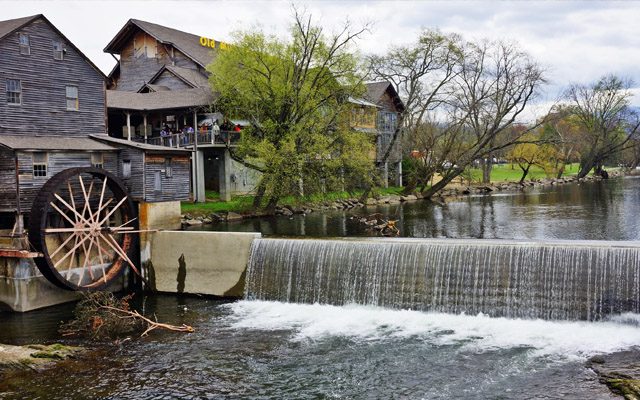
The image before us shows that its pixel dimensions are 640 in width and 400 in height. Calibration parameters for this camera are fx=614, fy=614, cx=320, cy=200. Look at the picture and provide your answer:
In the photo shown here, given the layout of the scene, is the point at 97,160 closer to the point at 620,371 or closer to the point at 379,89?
the point at 620,371

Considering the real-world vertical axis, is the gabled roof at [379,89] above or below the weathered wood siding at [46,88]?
above

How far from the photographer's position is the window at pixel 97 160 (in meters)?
23.4

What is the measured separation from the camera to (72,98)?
79.6 feet

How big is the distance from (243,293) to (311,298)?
2505 mm

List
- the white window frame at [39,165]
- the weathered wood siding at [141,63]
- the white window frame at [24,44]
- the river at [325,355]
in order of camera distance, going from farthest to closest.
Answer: the weathered wood siding at [141,63], the white window frame at [24,44], the white window frame at [39,165], the river at [325,355]

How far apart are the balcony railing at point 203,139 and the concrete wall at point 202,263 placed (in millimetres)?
16343

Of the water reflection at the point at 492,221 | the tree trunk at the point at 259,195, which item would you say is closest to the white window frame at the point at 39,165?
the water reflection at the point at 492,221

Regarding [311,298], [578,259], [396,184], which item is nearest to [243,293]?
[311,298]

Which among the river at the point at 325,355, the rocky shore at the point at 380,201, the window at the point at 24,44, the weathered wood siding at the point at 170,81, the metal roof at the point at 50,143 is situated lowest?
the river at the point at 325,355

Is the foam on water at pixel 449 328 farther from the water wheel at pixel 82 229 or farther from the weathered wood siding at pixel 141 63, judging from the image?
the weathered wood siding at pixel 141 63

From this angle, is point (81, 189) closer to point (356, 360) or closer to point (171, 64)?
point (356, 360)

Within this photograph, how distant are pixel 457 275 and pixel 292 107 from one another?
21.1m

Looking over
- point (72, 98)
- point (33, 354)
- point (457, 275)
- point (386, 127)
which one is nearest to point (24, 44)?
point (72, 98)

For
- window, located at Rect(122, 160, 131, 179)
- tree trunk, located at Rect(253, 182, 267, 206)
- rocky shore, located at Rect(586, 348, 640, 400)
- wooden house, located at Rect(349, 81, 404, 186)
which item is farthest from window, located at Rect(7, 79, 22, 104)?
wooden house, located at Rect(349, 81, 404, 186)
